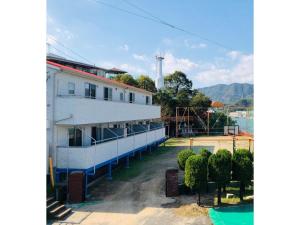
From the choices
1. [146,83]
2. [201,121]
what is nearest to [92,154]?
[201,121]

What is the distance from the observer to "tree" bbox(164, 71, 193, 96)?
145 feet

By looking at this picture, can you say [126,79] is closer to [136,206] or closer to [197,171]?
[136,206]

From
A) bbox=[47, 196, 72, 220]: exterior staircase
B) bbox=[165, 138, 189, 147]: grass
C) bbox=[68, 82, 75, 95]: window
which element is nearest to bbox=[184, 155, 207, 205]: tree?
bbox=[47, 196, 72, 220]: exterior staircase

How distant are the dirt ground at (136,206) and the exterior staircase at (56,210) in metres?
0.25

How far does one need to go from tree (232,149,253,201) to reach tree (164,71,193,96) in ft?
110

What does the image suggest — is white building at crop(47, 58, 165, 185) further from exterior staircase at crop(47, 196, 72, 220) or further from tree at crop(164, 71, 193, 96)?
tree at crop(164, 71, 193, 96)

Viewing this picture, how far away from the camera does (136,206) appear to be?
34.8ft

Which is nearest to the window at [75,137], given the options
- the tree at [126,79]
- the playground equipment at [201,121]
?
the playground equipment at [201,121]

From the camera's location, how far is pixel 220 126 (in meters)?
38.1
